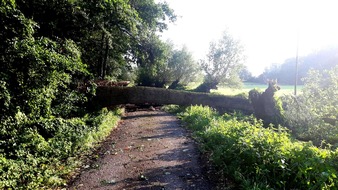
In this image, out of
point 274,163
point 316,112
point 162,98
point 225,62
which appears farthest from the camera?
point 225,62

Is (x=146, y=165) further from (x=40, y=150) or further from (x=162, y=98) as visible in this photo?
(x=162, y=98)

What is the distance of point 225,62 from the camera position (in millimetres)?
38344

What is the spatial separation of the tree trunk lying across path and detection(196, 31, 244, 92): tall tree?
16.9 metres

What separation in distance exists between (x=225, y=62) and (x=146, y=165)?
110 feet

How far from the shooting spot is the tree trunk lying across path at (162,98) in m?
16.1

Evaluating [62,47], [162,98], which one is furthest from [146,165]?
[162,98]

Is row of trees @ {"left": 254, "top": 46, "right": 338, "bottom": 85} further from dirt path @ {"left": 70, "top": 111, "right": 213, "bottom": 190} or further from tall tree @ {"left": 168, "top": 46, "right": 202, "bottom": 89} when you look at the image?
dirt path @ {"left": 70, "top": 111, "right": 213, "bottom": 190}

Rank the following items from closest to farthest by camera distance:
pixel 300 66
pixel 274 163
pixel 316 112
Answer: pixel 274 163 < pixel 316 112 < pixel 300 66

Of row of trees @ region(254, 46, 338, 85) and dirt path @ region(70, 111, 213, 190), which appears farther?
row of trees @ region(254, 46, 338, 85)

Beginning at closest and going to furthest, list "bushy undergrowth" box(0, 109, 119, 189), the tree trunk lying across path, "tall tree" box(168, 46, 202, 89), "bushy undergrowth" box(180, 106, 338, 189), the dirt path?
"bushy undergrowth" box(180, 106, 338, 189)
"bushy undergrowth" box(0, 109, 119, 189)
the dirt path
the tree trunk lying across path
"tall tree" box(168, 46, 202, 89)

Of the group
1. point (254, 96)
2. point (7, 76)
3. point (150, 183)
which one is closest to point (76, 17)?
point (7, 76)

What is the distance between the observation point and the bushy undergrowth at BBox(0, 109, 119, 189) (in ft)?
17.3

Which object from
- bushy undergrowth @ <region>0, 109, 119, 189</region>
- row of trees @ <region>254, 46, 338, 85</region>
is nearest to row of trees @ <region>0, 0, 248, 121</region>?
bushy undergrowth @ <region>0, 109, 119, 189</region>

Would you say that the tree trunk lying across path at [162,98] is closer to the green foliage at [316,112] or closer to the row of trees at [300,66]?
the green foliage at [316,112]
